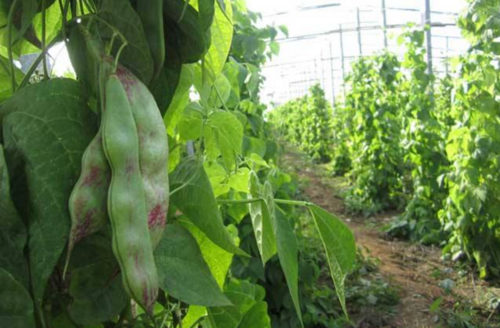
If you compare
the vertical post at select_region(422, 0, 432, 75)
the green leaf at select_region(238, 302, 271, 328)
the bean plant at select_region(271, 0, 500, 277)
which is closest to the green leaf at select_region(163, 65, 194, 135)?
the green leaf at select_region(238, 302, 271, 328)

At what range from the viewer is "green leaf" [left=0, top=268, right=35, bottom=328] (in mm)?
477

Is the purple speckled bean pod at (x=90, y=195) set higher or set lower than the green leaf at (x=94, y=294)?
higher

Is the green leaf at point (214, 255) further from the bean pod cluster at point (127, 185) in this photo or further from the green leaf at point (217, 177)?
the bean pod cluster at point (127, 185)

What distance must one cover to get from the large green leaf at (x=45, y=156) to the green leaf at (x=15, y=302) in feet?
0.05

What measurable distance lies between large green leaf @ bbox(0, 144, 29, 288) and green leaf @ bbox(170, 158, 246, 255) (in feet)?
0.74

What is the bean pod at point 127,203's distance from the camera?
0.46 m

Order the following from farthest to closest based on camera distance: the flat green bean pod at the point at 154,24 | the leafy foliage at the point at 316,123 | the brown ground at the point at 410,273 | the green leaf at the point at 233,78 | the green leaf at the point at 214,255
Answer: the leafy foliage at the point at 316,123 < the brown ground at the point at 410,273 < the green leaf at the point at 233,78 < the green leaf at the point at 214,255 < the flat green bean pod at the point at 154,24

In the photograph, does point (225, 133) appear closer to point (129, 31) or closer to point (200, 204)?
point (200, 204)

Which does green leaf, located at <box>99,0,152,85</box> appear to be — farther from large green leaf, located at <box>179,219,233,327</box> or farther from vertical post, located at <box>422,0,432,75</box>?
vertical post, located at <box>422,0,432,75</box>

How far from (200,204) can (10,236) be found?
0.24m

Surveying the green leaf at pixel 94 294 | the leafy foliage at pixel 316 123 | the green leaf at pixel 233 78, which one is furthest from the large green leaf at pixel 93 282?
the leafy foliage at pixel 316 123

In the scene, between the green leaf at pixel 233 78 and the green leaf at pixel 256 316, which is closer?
the green leaf at pixel 256 316

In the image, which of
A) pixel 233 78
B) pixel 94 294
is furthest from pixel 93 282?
pixel 233 78

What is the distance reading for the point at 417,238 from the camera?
212 inches
